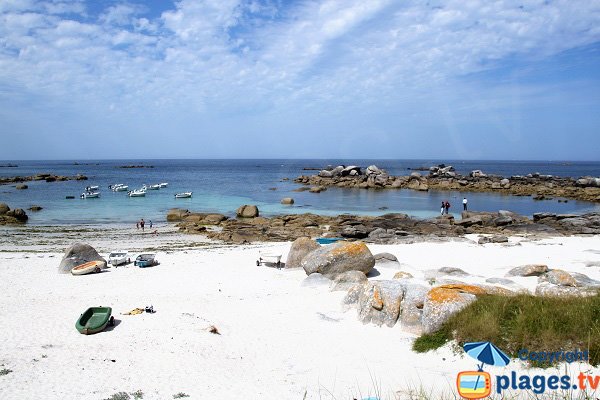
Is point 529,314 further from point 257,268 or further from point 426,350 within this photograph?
point 257,268

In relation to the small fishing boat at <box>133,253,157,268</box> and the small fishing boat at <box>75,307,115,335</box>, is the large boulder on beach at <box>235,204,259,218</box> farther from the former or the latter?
the small fishing boat at <box>75,307,115,335</box>

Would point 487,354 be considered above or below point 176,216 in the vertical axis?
above

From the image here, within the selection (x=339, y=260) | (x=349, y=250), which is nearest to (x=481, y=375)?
(x=339, y=260)

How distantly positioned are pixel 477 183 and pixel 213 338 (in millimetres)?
72879

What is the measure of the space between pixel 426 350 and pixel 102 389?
722 centimetres

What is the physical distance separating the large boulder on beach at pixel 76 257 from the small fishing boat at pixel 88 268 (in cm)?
40

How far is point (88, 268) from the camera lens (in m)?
18.5

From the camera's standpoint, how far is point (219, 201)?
54.3 metres

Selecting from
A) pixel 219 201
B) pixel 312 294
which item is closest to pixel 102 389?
pixel 312 294

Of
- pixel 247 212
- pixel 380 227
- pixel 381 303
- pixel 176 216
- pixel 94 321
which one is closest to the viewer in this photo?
pixel 381 303

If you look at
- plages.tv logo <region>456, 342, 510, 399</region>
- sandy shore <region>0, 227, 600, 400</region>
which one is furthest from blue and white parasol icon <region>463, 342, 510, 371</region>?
sandy shore <region>0, 227, 600, 400</region>

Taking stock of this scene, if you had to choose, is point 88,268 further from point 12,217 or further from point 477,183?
point 477,183

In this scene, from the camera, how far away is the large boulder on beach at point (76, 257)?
744 inches

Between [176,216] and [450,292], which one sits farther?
[176,216]
